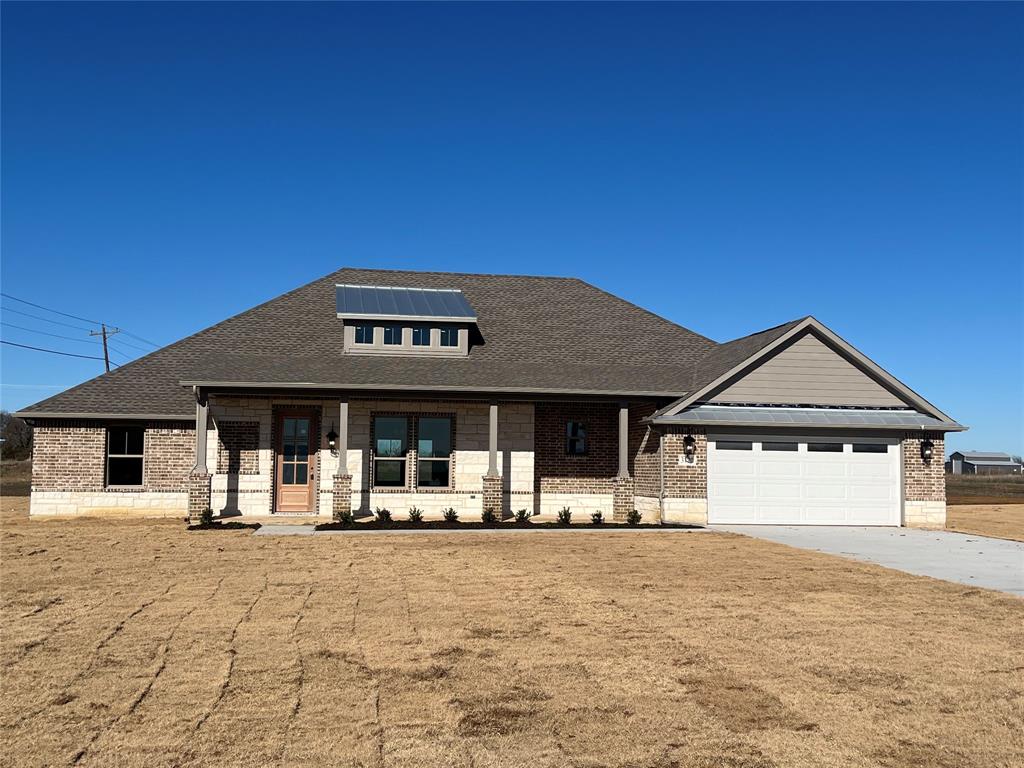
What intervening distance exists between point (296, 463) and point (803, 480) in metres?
12.6

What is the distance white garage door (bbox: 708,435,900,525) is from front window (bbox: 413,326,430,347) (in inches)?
313

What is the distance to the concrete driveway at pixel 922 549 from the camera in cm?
1371

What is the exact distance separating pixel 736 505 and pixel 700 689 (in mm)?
14713

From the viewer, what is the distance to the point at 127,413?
73.7ft

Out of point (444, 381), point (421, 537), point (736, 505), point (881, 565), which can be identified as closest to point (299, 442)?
point (444, 381)

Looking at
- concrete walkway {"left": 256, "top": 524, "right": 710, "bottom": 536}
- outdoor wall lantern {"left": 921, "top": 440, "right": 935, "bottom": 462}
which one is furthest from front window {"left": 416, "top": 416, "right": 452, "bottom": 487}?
outdoor wall lantern {"left": 921, "top": 440, "right": 935, "bottom": 462}

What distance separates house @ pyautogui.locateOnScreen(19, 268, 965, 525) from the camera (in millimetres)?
21516

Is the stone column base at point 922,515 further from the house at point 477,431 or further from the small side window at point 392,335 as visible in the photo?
the small side window at point 392,335

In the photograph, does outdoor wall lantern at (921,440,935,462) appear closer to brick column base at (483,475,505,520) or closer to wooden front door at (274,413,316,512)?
brick column base at (483,475,505,520)

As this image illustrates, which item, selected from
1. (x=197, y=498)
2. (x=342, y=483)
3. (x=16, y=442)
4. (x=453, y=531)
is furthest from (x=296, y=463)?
(x=16, y=442)

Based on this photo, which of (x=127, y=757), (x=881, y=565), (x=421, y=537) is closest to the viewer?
(x=127, y=757)

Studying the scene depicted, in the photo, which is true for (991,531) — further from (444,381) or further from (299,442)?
(299,442)

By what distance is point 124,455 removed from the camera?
22844mm

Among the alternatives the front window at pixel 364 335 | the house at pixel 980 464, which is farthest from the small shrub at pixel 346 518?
the house at pixel 980 464
